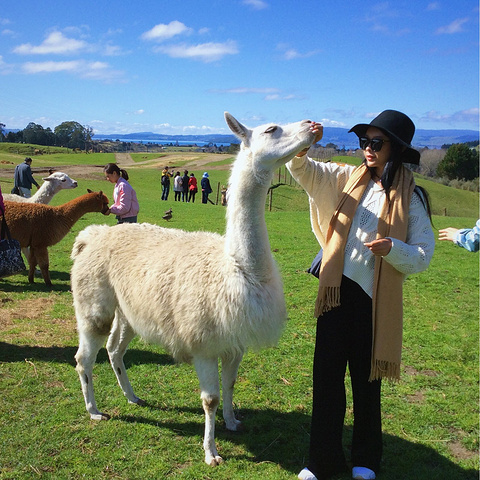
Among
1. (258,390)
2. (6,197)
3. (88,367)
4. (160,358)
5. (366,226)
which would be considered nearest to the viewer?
(366,226)

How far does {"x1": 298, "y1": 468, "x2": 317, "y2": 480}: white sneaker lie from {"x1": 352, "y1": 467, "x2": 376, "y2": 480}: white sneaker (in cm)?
28

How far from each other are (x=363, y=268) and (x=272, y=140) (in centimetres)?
99

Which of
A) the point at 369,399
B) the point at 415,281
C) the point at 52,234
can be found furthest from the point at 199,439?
the point at 415,281

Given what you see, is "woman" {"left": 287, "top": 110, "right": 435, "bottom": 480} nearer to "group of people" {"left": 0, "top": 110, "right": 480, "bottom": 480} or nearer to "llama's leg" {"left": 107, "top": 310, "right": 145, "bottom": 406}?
"group of people" {"left": 0, "top": 110, "right": 480, "bottom": 480}

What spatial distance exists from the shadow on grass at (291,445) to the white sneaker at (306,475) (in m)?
0.12

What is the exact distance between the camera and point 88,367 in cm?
373

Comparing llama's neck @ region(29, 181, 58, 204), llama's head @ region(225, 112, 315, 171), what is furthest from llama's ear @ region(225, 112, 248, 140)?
llama's neck @ region(29, 181, 58, 204)

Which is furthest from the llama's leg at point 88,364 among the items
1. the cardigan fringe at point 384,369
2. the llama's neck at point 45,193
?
the llama's neck at point 45,193

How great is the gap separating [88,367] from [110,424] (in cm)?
49

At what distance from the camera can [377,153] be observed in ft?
8.93

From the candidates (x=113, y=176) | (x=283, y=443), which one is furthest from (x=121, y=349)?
(x=113, y=176)

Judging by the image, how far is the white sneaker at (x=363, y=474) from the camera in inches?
117

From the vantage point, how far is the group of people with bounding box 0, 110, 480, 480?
2.65 metres

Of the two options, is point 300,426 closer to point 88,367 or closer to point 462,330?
point 88,367
